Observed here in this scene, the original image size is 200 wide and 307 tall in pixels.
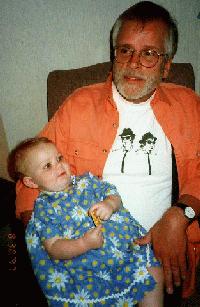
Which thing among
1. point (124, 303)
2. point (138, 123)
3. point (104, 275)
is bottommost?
point (124, 303)

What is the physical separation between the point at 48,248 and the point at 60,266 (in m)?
0.10

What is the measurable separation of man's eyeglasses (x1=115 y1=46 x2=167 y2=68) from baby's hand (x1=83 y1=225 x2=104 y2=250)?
2.96ft

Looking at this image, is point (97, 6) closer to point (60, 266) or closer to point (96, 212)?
point (96, 212)

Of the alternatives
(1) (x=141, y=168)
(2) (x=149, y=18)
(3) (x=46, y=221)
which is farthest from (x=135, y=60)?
(3) (x=46, y=221)

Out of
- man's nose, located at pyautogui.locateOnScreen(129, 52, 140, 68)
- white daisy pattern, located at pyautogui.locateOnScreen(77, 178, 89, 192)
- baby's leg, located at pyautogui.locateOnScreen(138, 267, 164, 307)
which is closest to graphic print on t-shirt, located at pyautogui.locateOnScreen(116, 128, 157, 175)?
white daisy pattern, located at pyautogui.locateOnScreen(77, 178, 89, 192)

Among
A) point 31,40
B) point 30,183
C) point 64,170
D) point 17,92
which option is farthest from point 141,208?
point 31,40

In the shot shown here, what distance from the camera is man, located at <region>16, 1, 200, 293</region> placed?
1.58 meters

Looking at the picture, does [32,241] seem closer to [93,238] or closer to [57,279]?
[57,279]

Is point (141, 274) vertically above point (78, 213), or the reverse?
point (78, 213)

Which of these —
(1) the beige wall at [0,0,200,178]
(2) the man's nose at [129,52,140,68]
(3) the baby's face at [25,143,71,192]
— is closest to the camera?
(3) the baby's face at [25,143,71,192]

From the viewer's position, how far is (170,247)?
1.37 metres

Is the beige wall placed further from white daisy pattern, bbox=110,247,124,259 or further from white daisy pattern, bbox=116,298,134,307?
white daisy pattern, bbox=116,298,134,307

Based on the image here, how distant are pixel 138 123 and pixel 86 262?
807 mm

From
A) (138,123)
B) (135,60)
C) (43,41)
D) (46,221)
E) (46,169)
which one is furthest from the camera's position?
(43,41)
